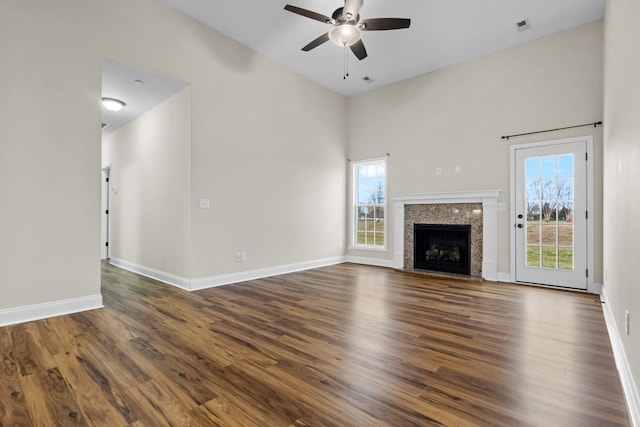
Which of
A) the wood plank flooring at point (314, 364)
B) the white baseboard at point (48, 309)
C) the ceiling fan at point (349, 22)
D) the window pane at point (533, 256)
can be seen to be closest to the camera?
the wood plank flooring at point (314, 364)

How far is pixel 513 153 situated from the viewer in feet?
16.1

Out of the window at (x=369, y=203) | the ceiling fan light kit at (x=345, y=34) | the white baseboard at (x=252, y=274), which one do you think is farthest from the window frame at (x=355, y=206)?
the ceiling fan light kit at (x=345, y=34)

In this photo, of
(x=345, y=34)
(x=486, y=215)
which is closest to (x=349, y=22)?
(x=345, y=34)

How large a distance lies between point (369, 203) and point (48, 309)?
542 centimetres

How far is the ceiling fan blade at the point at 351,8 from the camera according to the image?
3.02 metres

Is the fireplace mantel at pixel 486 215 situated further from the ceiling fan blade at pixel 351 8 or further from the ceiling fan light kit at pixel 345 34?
the ceiling fan blade at pixel 351 8

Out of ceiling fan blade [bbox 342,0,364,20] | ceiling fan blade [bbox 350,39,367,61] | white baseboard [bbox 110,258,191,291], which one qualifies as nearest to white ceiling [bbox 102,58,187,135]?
ceiling fan blade [bbox 350,39,367,61]

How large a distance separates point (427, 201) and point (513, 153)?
1.56 m

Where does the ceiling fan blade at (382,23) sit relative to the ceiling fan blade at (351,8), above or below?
above

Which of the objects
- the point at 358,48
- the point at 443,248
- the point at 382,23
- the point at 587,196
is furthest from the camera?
the point at 443,248

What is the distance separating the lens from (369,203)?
679 centimetres

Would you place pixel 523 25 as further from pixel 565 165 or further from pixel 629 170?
pixel 629 170

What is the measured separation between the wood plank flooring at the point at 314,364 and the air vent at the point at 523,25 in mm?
3766

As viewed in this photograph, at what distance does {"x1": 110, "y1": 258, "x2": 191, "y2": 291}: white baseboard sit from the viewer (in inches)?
174
